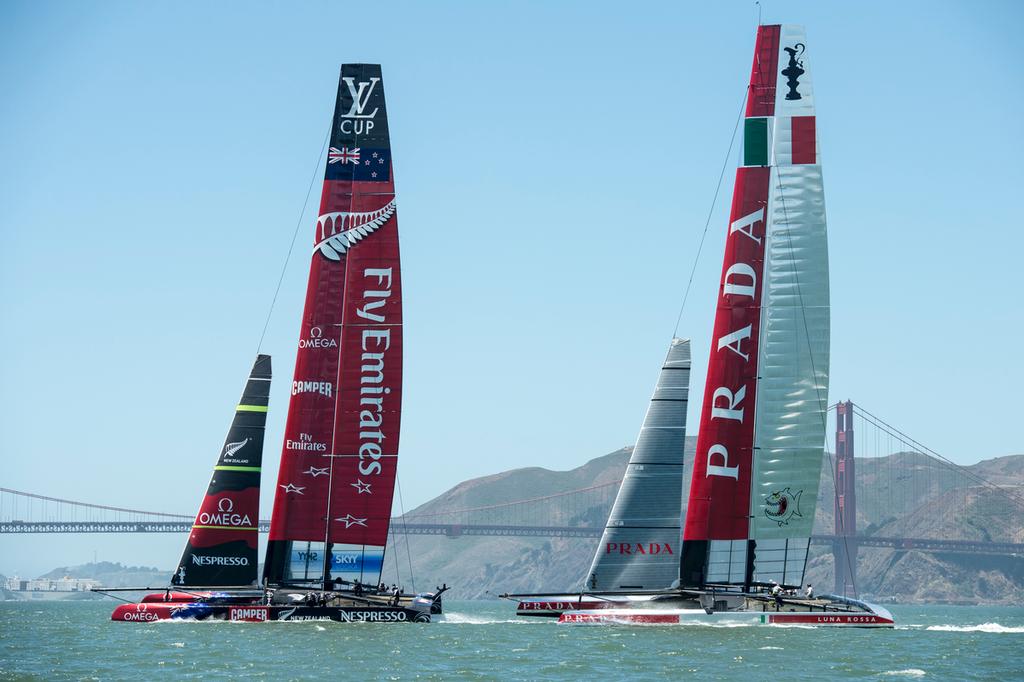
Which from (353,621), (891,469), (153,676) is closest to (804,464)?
(353,621)

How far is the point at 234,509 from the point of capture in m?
24.8

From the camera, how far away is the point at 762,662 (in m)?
18.6

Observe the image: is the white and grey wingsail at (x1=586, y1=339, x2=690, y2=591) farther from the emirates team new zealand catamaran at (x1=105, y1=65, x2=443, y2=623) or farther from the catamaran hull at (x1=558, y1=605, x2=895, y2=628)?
the emirates team new zealand catamaran at (x1=105, y1=65, x2=443, y2=623)

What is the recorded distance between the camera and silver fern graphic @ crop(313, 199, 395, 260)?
976 inches

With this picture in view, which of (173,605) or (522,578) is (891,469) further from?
(173,605)

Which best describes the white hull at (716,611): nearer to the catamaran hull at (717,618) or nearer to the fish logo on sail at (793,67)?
the catamaran hull at (717,618)

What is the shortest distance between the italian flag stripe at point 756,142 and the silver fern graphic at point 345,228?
5.68 m

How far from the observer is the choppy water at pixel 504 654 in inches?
701

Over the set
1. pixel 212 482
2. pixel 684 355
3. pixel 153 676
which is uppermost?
pixel 684 355

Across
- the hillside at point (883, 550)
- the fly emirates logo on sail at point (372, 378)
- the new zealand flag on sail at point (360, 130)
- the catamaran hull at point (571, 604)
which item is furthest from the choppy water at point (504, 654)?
the hillside at point (883, 550)

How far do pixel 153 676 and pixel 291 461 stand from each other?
7.71 meters

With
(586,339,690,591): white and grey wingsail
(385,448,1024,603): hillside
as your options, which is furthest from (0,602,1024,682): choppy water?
(385,448,1024,603): hillside

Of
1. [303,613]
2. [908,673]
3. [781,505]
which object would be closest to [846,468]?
[781,505]

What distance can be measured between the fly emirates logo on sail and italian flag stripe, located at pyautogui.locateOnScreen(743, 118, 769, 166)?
605 cm
